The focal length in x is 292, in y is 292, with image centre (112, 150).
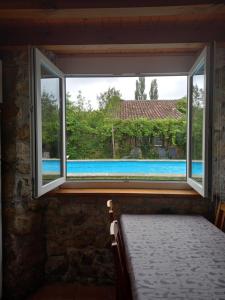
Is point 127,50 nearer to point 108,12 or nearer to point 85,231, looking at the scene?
point 108,12

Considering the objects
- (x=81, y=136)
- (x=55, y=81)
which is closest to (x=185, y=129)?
(x=81, y=136)

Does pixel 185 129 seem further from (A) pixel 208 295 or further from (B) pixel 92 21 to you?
(A) pixel 208 295

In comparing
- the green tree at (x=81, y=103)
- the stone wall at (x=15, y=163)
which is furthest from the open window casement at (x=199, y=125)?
the stone wall at (x=15, y=163)

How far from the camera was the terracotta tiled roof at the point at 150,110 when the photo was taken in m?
3.30

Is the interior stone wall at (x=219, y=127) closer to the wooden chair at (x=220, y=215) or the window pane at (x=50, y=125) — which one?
the wooden chair at (x=220, y=215)

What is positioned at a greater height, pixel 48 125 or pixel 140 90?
pixel 140 90

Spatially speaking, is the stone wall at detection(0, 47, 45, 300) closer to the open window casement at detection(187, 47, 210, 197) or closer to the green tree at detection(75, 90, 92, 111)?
the green tree at detection(75, 90, 92, 111)

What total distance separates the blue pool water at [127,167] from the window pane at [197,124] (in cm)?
30

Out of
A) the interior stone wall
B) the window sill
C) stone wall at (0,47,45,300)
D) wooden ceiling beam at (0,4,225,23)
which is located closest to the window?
the window sill

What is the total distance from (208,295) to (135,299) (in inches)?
12.2

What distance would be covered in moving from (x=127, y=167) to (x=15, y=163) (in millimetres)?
1248

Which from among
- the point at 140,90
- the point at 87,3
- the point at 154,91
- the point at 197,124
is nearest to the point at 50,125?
the point at 140,90

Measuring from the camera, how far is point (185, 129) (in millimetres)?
3285

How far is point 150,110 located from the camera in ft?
10.9
